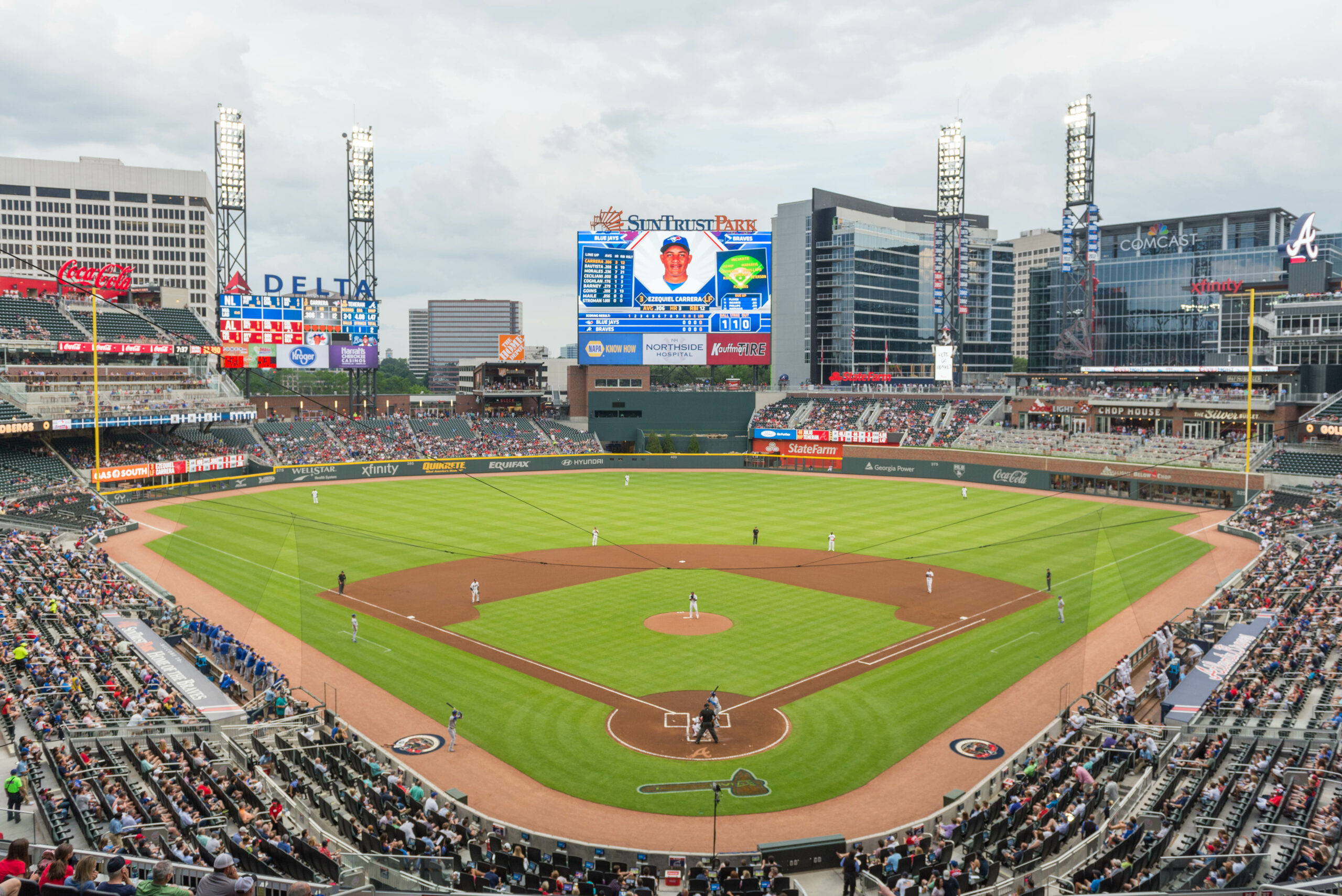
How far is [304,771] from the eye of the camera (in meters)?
18.7

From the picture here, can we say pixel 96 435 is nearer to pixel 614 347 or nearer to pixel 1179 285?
pixel 614 347

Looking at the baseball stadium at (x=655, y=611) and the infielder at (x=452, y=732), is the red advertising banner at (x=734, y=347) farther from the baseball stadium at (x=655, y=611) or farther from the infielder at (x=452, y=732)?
the infielder at (x=452, y=732)

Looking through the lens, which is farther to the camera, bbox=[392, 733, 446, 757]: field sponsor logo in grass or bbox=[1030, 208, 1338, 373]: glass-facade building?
bbox=[1030, 208, 1338, 373]: glass-facade building

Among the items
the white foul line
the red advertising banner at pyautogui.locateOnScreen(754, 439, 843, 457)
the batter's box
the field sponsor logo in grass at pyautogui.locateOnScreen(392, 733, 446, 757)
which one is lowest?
the field sponsor logo in grass at pyautogui.locateOnScreen(392, 733, 446, 757)

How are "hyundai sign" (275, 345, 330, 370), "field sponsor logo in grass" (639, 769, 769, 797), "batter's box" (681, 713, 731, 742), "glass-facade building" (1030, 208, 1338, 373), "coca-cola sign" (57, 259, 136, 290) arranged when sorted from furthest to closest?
"glass-facade building" (1030, 208, 1338, 373) < "hyundai sign" (275, 345, 330, 370) < "coca-cola sign" (57, 259, 136, 290) < "batter's box" (681, 713, 731, 742) < "field sponsor logo in grass" (639, 769, 769, 797)

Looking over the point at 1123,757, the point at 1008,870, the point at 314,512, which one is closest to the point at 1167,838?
the point at 1008,870

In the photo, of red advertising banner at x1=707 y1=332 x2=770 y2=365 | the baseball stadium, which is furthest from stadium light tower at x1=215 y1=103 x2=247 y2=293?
red advertising banner at x1=707 y1=332 x2=770 y2=365

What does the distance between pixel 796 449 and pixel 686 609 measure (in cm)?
5346

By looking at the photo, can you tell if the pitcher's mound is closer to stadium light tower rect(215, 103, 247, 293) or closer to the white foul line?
the white foul line

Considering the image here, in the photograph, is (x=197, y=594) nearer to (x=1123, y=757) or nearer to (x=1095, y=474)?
(x=1123, y=757)

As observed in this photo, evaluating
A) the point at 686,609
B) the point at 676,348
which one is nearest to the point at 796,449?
the point at 676,348

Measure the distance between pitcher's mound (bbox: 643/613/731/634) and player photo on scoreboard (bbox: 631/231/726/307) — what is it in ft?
172

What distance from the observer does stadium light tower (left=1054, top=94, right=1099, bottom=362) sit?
78125 millimetres

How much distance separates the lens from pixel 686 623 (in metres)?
31.3
